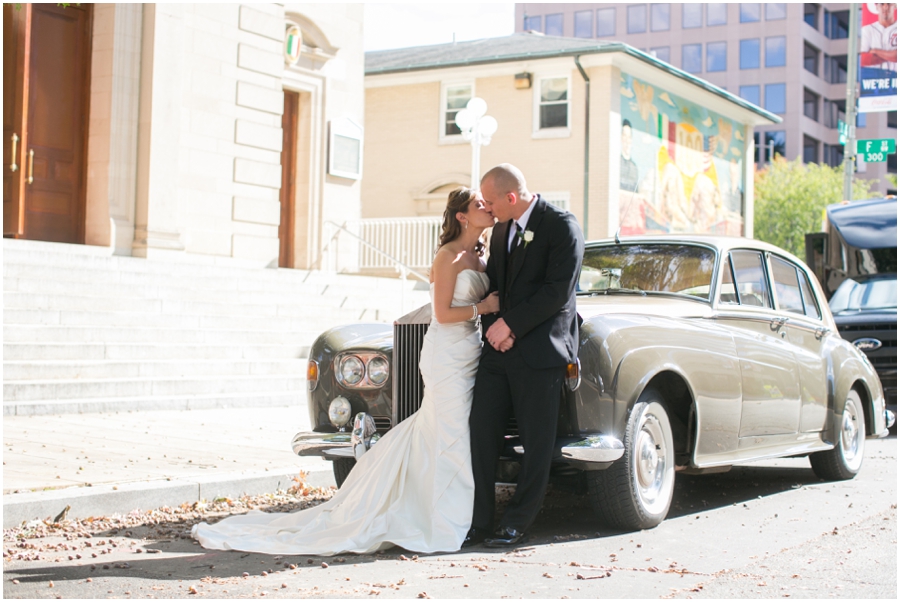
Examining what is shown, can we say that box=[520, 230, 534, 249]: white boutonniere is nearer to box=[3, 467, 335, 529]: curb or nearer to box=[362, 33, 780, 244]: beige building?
box=[3, 467, 335, 529]: curb

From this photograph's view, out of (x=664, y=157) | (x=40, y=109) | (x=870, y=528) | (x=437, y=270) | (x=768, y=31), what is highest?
(x=768, y=31)

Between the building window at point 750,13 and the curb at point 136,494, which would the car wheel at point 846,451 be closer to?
the curb at point 136,494

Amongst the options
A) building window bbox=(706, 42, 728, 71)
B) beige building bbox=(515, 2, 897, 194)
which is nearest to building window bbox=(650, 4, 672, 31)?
beige building bbox=(515, 2, 897, 194)

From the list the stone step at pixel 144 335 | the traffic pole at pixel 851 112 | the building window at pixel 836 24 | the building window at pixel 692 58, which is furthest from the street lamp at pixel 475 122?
the building window at pixel 836 24

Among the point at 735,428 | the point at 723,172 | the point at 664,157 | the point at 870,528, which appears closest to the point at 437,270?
the point at 735,428

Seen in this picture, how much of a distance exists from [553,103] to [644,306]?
2307cm

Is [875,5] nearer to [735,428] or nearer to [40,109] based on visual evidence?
[40,109]

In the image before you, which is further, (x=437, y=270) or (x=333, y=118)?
(x=333, y=118)

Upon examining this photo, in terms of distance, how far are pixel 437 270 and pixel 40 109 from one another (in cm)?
1085

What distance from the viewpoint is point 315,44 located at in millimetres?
19500

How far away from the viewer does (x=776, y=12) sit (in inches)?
2616

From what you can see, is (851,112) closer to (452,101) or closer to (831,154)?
(452,101)

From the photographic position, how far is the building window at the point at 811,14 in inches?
2682

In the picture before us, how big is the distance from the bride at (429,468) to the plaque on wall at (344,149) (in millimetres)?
14581
